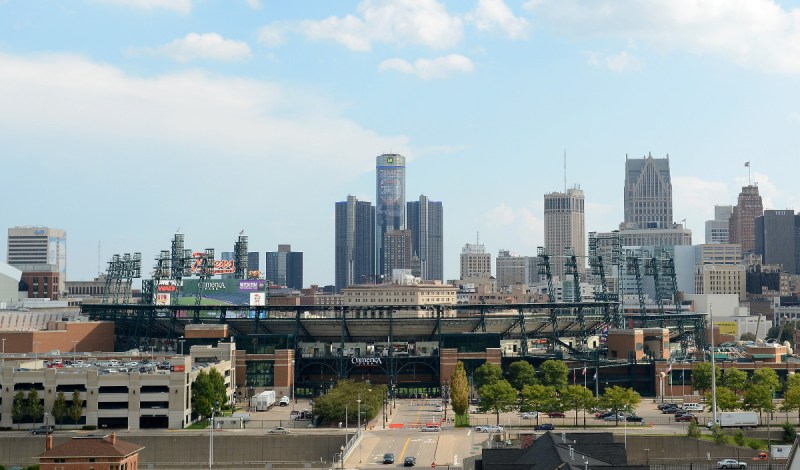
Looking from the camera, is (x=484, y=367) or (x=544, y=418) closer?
(x=544, y=418)

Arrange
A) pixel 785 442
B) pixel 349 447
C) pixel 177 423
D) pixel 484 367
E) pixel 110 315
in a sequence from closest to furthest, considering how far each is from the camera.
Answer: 1. pixel 349 447
2. pixel 785 442
3. pixel 177 423
4. pixel 484 367
5. pixel 110 315

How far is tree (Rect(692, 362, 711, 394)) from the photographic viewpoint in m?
140

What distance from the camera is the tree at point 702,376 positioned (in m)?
140

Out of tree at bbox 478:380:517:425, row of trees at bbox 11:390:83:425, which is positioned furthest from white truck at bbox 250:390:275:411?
tree at bbox 478:380:517:425

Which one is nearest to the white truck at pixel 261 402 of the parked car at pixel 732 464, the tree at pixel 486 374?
the tree at pixel 486 374

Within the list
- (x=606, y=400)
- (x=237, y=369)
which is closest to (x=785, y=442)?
(x=606, y=400)

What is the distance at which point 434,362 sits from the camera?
495 feet

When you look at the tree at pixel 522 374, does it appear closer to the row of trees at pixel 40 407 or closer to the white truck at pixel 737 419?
the white truck at pixel 737 419

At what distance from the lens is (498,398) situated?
12131 cm

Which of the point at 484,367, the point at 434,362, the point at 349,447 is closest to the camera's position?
the point at 349,447

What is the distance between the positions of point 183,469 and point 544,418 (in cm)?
4061

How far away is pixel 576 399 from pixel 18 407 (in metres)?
56.4

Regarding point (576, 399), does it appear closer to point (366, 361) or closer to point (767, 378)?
point (767, 378)

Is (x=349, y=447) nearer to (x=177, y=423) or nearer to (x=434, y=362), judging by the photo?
(x=177, y=423)
